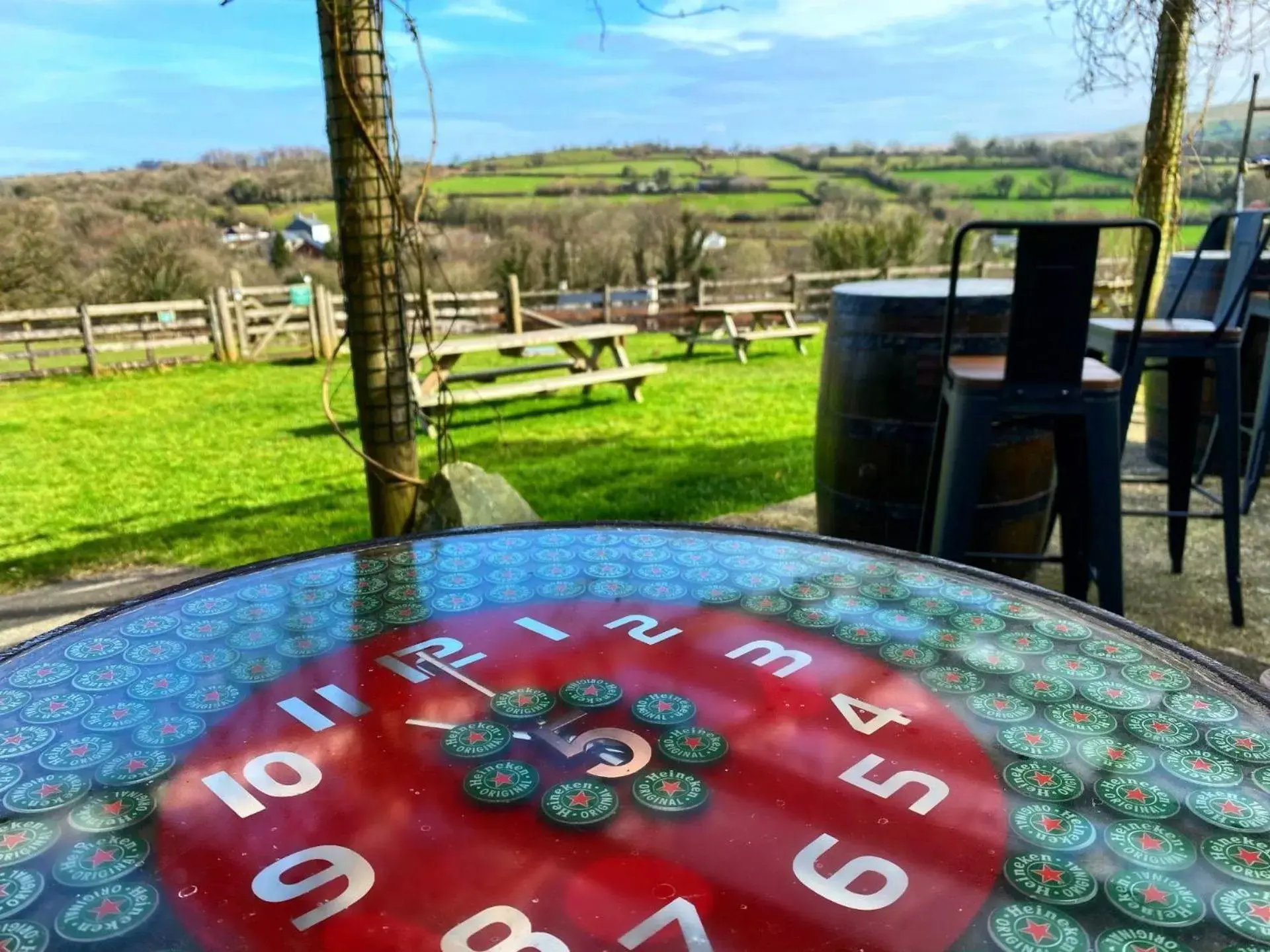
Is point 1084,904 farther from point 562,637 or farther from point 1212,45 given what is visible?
point 1212,45

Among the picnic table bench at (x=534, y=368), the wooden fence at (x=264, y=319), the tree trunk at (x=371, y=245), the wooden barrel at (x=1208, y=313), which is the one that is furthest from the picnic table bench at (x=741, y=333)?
the tree trunk at (x=371, y=245)

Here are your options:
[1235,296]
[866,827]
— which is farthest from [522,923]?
[1235,296]

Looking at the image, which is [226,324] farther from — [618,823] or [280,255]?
[618,823]

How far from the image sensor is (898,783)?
895 mm

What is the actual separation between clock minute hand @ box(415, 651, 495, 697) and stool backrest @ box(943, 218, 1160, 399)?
1.78m

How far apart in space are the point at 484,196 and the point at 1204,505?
3169 cm

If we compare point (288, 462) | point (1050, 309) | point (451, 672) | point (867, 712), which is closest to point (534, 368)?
point (288, 462)

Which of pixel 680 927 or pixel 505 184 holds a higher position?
pixel 505 184

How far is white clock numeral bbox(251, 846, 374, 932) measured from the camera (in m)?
0.72

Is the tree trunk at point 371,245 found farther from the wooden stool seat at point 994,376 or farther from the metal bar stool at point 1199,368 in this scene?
the metal bar stool at point 1199,368

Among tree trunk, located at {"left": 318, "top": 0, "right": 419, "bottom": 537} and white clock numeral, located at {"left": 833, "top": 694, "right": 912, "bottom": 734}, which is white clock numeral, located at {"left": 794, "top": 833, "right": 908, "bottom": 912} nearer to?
white clock numeral, located at {"left": 833, "top": 694, "right": 912, "bottom": 734}

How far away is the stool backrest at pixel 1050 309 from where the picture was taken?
2285 mm

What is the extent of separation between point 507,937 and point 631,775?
25 centimetres

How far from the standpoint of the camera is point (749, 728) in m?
1.00
